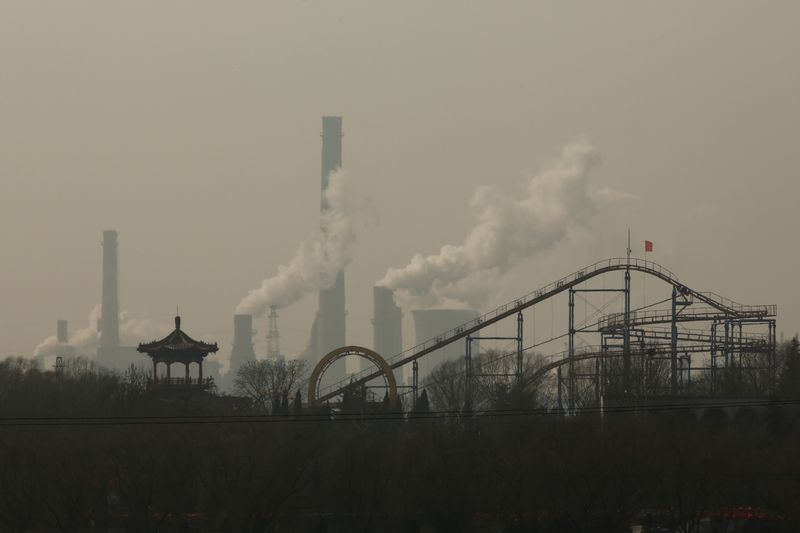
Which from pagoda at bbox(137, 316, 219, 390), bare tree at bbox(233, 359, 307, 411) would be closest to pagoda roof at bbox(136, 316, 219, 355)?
pagoda at bbox(137, 316, 219, 390)

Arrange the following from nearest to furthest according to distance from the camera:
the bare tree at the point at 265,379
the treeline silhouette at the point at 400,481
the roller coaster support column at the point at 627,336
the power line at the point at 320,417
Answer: the treeline silhouette at the point at 400,481
the power line at the point at 320,417
the roller coaster support column at the point at 627,336
the bare tree at the point at 265,379

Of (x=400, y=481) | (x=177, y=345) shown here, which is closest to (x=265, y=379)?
(x=177, y=345)

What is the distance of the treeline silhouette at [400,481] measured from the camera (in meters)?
60.8

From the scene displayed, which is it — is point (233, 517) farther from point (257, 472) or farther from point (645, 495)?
point (645, 495)

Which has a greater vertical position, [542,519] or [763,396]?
[763,396]

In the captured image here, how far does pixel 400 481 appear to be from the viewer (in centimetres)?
6475

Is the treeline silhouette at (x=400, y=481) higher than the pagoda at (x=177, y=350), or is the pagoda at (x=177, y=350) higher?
the pagoda at (x=177, y=350)

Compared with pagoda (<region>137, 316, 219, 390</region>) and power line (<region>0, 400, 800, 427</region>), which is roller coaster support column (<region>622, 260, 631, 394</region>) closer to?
power line (<region>0, 400, 800, 427</region>)

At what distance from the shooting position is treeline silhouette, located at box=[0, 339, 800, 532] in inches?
2394

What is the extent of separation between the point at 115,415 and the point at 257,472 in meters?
25.2

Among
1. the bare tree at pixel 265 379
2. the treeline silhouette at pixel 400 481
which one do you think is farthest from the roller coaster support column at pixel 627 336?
the bare tree at pixel 265 379

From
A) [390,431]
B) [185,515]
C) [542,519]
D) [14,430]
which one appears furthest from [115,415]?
[542,519]

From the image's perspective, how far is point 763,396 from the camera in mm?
83250

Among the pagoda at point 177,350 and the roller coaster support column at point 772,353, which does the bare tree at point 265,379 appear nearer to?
the pagoda at point 177,350
